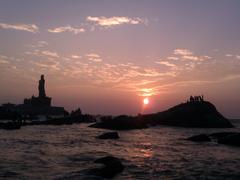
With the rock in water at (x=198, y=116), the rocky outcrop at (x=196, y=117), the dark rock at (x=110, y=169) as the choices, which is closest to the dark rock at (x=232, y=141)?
the dark rock at (x=110, y=169)

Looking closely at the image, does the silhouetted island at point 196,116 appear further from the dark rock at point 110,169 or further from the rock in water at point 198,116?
the dark rock at point 110,169

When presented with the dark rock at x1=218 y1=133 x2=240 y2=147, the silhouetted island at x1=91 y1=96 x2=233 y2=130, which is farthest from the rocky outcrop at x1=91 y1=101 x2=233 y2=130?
the dark rock at x1=218 y1=133 x2=240 y2=147

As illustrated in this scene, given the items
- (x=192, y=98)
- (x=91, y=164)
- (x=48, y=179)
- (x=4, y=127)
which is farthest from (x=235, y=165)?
(x=192, y=98)

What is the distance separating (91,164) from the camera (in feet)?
125

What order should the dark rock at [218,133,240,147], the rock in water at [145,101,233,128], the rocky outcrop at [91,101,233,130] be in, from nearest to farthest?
the dark rock at [218,133,240,147] → the rocky outcrop at [91,101,233,130] → the rock in water at [145,101,233,128]

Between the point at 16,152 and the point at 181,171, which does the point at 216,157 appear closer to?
the point at 181,171

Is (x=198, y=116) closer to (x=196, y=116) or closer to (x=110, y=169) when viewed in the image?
(x=196, y=116)

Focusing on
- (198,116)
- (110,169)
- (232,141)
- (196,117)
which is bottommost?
(110,169)

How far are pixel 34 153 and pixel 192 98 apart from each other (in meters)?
105

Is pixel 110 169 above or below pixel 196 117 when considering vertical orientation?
below

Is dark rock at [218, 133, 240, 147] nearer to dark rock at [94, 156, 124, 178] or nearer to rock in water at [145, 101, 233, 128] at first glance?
dark rock at [94, 156, 124, 178]

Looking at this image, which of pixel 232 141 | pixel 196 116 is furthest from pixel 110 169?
pixel 196 116

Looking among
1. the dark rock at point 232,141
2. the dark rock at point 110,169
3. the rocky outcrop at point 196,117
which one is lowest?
the dark rock at point 110,169

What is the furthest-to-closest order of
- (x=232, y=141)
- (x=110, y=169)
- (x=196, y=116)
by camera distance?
(x=196, y=116) < (x=232, y=141) < (x=110, y=169)
